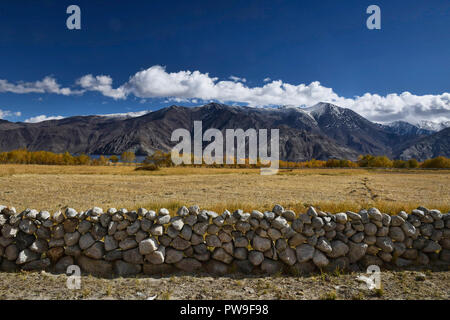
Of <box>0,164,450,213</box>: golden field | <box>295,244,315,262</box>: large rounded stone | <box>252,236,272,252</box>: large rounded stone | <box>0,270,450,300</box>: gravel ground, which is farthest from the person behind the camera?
<box>0,164,450,213</box>: golden field

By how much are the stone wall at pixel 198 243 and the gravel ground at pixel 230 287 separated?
36 cm

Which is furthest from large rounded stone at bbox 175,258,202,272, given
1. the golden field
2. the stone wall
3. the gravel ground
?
the golden field

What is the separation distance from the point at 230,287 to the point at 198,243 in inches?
56.2

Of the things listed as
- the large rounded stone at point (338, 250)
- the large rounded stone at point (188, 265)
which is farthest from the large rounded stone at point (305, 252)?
the large rounded stone at point (188, 265)

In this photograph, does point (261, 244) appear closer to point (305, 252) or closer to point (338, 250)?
point (305, 252)

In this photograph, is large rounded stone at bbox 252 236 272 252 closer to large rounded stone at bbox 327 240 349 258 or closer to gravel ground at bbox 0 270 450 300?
gravel ground at bbox 0 270 450 300

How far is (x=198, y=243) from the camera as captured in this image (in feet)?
23.0

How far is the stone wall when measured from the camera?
6.80 m

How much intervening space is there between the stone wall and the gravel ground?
357 millimetres

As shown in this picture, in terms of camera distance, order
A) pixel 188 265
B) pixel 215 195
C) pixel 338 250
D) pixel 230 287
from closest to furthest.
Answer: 1. pixel 230 287
2. pixel 188 265
3. pixel 338 250
4. pixel 215 195

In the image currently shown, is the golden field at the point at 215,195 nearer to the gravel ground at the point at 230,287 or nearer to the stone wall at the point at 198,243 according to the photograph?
the stone wall at the point at 198,243

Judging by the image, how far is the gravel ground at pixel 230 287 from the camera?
222 inches

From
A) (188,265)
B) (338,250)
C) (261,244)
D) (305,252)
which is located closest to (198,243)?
(188,265)
